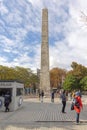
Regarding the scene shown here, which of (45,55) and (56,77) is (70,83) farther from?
(45,55)

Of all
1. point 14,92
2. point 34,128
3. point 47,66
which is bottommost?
point 34,128

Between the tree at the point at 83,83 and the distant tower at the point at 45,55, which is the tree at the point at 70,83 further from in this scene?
the distant tower at the point at 45,55

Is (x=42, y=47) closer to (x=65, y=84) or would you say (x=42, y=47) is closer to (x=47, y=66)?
(x=47, y=66)

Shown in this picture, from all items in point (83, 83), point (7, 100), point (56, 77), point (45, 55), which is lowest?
point (7, 100)

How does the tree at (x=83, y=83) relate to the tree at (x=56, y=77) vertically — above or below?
below

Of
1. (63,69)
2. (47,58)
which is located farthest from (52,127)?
(63,69)

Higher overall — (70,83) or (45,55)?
(45,55)

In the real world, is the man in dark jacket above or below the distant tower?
below

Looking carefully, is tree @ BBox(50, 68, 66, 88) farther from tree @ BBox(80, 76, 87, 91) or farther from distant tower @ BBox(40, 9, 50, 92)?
distant tower @ BBox(40, 9, 50, 92)

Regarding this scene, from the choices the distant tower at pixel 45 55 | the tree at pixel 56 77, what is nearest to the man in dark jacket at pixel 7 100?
the distant tower at pixel 45 55

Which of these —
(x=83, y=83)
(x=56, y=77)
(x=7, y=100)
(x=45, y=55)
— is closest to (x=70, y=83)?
(x=83, y=83)

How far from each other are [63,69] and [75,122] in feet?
372

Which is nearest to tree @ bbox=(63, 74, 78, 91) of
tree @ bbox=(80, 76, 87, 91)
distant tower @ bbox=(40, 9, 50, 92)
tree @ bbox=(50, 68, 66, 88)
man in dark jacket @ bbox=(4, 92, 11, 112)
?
tree @ bbox=(80, 76, 87, 91)

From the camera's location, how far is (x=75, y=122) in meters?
17.7
